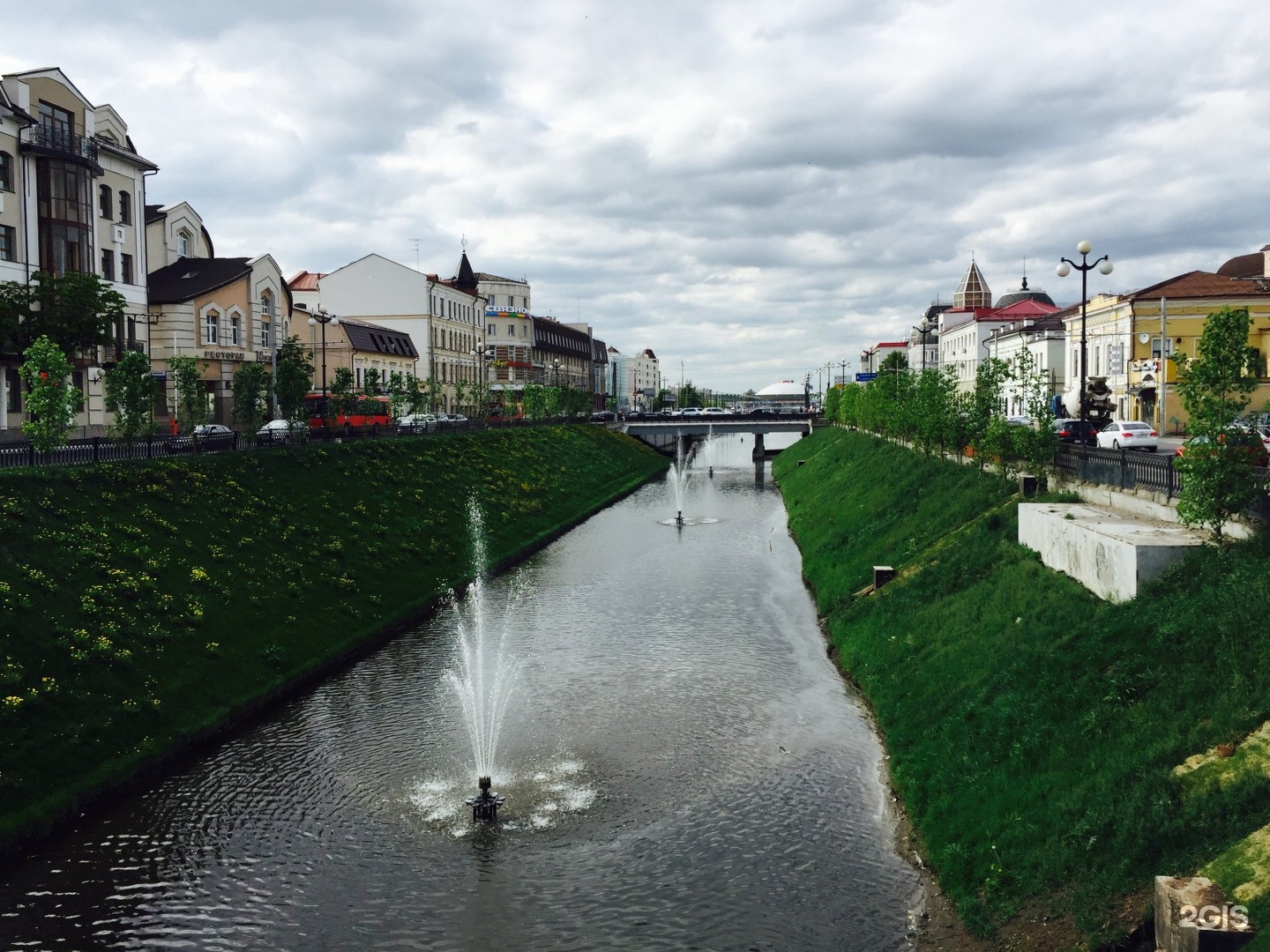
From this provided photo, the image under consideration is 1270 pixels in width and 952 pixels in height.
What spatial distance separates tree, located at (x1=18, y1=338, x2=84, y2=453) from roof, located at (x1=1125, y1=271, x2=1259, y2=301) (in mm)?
74372

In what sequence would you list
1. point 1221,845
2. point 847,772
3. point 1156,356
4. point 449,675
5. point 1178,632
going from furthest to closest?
point 1156,356 < point 449,675 < point 847,772 < point 1178,632 < point 1221,845

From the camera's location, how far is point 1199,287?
7950cm

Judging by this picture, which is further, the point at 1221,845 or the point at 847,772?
the point at 847,772

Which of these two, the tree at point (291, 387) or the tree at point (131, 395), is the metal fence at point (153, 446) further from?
the tree at point (291, 387)

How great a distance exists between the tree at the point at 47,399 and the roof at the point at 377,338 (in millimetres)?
65781

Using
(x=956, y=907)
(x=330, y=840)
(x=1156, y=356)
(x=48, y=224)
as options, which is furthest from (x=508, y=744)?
(x=1156, y=356)

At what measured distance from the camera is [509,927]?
17.5 meters

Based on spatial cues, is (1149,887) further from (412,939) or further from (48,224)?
(48,224)

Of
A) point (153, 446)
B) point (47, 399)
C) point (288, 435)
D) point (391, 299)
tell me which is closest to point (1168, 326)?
point (288, 435)

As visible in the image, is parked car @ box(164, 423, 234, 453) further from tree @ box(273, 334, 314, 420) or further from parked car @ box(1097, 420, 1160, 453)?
parked car @ box(1097, 420, 1160, 453)

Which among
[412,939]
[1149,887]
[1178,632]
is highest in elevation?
[1178,632]

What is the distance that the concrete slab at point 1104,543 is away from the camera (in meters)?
21.8

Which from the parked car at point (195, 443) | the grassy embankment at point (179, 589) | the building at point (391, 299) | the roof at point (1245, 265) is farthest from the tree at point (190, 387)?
the roof at point (1245, 265)

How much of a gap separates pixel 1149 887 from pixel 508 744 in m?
15.8
